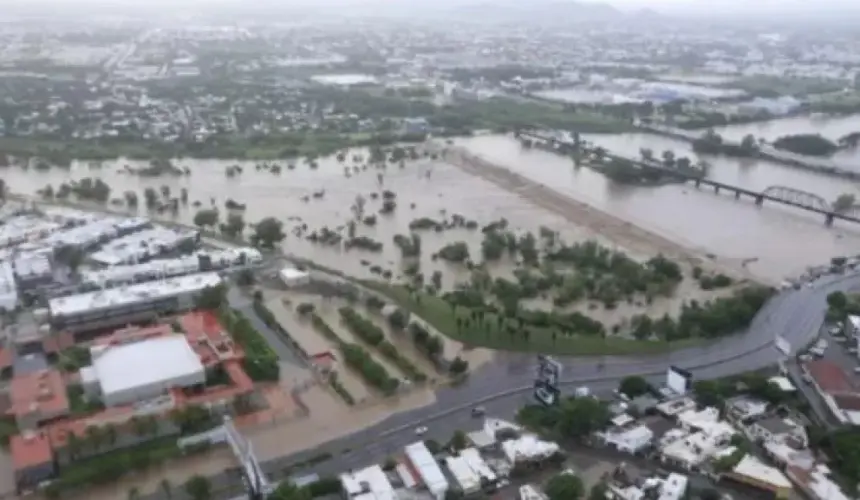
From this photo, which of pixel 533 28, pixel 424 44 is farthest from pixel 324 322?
pixel 533 28

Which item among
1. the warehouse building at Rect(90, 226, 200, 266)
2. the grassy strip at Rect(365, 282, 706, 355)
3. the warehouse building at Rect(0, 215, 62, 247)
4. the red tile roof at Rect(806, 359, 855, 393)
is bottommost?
the grassy strip at Rect(365, 282, 706, 355)

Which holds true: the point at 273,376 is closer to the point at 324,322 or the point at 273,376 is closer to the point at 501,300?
the point at 324,322

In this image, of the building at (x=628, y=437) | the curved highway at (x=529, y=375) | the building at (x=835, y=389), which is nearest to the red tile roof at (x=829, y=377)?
the building at (x=835, y=389)

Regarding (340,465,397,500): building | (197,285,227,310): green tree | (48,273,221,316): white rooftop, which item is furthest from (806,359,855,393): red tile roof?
(48,273,221,316): white rooftop

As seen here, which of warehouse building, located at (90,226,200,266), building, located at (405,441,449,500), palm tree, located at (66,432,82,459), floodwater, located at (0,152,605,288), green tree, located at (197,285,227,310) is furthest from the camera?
floodwater, located at (0,152,605,288)

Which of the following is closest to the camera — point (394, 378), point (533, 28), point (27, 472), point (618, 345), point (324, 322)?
point (27, 472)

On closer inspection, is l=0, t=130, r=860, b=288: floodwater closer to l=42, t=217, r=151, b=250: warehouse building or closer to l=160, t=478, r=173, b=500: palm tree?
l=42, t=217, r=151, b=250: warehouse building

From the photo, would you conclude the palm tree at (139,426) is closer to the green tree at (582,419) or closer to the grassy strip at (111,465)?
the grassy strip at (111,465)

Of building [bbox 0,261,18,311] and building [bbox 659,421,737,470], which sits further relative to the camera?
building [bbox 0,261,18,311]
